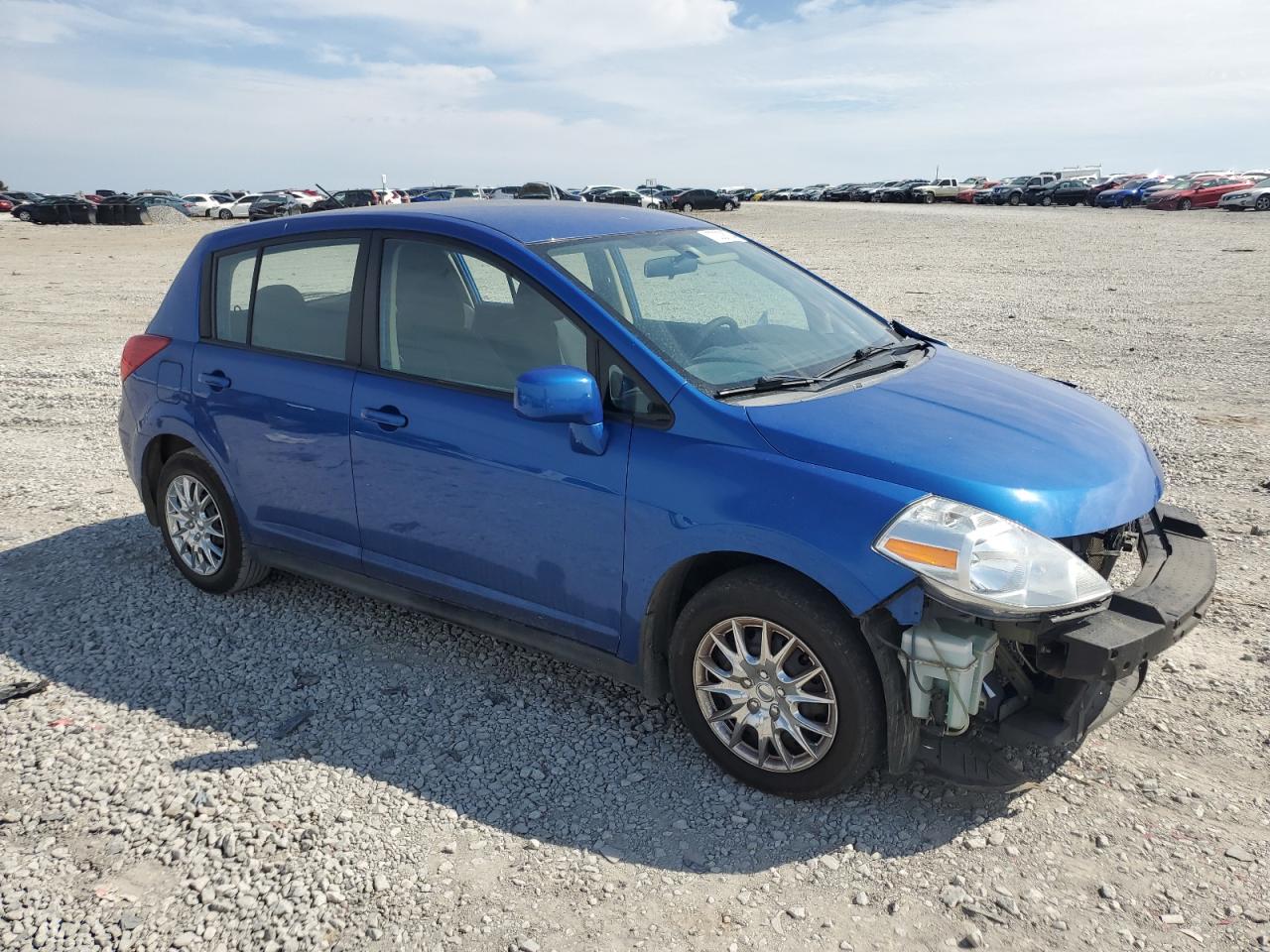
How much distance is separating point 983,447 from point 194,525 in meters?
3.77

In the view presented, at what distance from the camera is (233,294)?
4.79 meters

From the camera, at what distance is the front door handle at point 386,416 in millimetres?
3994

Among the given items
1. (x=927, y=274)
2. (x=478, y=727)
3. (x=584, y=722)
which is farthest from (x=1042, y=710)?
(x=927, y=274)

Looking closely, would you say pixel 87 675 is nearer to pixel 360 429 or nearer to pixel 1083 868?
pixel 360 429

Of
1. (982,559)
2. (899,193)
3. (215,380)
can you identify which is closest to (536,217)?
(215,380)

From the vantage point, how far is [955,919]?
112 inches

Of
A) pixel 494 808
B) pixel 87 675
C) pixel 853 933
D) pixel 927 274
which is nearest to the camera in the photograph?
pixel 853 933

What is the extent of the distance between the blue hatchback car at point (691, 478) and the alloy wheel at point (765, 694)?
1 cm

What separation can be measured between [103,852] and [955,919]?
2.60 m

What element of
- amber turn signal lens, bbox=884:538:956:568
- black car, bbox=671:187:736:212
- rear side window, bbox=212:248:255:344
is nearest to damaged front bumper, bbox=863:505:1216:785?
amber turn signal lens, bbox=884:538:956:568

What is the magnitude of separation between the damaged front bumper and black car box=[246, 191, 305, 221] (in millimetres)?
47869

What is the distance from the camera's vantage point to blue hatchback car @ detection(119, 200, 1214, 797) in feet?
9.86

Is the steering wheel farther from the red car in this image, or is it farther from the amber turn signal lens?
the red car

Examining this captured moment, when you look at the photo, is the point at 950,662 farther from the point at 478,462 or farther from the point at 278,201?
the point at 278,201
